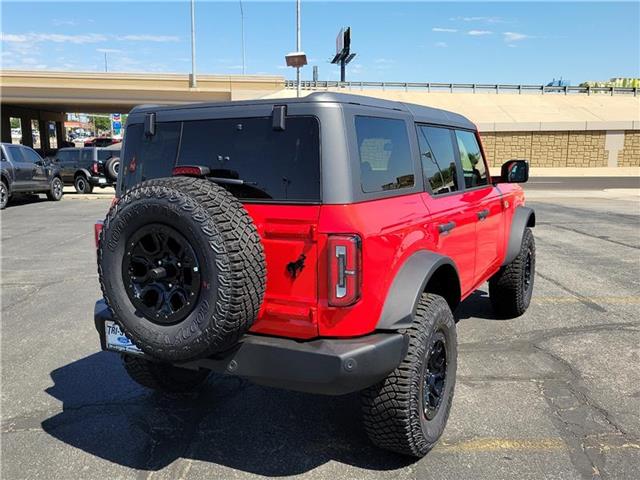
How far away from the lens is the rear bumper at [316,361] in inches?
98.7

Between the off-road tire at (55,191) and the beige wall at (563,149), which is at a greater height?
the beige wall at (563,149)

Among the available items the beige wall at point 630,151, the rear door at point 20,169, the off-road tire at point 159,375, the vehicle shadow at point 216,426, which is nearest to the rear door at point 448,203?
the vehicle shadow at point 216,426

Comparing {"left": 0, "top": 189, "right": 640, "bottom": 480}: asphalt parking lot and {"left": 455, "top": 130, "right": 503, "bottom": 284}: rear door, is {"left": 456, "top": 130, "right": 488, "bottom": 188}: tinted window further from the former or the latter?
{"left": 0, "top": 189, "right": 640, "bottom": 480}: asphalt parking lot

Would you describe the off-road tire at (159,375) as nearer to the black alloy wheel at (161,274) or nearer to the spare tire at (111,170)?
the black alloy wheel at (161,274)

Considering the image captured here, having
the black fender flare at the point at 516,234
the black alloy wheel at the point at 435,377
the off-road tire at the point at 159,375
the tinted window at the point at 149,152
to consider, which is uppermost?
the tinted window at the point at 149,152

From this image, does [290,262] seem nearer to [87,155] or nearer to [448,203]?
[448,203]

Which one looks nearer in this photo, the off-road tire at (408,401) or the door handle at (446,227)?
the off-road tire at (408,401)

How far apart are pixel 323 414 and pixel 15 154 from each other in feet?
50.5

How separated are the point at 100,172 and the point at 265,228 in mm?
19439

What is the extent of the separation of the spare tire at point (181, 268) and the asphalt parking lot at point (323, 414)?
834 millimetres

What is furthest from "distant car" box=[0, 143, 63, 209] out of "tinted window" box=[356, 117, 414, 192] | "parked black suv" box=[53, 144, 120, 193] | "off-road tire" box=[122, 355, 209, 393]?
"tinted window" box=[356, 117, 414, 192]

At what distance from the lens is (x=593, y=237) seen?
35.1 feet

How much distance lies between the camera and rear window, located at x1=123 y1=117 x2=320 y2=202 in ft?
8.91

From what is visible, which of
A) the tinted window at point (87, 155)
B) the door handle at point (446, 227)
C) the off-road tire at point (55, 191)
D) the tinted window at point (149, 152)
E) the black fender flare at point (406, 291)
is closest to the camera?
the black fender flare at point (406, 291)
